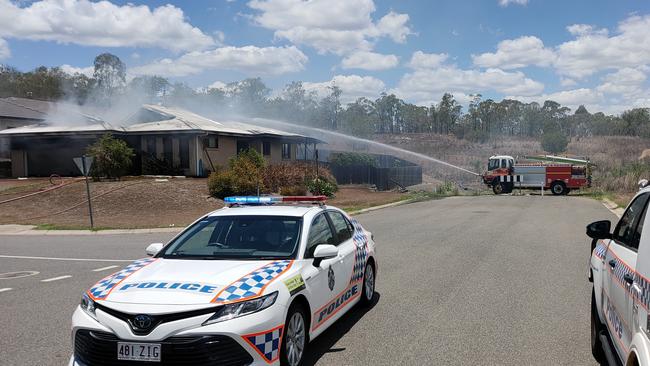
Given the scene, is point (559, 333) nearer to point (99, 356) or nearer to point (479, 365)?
point (479, 365)

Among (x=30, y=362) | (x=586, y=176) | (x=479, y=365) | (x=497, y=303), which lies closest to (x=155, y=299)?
(x=30, y=362)

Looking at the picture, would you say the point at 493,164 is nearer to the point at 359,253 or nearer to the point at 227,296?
the point at 359,253

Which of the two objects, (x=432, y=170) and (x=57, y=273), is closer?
(x=57, y=273)

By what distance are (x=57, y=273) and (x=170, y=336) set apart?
7.69 meters

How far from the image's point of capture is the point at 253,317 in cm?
465

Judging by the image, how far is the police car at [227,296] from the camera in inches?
175

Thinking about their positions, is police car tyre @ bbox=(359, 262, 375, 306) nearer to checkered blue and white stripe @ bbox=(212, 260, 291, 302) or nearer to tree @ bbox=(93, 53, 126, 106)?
checkered blue and white stripe @ bbox=(212, 260, 291, 302)

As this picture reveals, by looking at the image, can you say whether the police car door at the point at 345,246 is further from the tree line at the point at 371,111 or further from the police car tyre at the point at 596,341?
the tree line at the point at 371,111

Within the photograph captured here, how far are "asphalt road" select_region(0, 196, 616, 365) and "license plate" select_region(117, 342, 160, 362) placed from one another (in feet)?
5.59

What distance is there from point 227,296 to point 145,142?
3173 centimetres

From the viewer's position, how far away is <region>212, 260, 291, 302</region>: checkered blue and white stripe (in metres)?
4.71

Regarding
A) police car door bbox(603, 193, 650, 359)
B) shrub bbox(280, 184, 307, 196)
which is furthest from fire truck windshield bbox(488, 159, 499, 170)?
police car door bbox(603, 193, 650, 359)

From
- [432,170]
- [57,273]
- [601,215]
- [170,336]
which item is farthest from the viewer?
[432,170]

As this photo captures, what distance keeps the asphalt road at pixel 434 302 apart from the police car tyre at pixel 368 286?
0.43 ft
